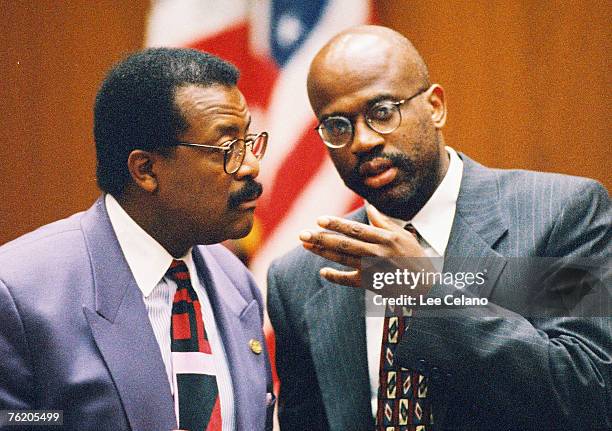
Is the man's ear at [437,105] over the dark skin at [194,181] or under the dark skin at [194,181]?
over

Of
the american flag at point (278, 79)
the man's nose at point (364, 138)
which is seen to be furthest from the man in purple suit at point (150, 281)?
the american flag at point (278, 79)

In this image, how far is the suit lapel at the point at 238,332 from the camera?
2.09 metres

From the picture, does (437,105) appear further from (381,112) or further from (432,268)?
(432,268)

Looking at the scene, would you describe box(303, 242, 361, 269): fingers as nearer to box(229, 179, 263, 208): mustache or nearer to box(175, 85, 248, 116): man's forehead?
box(229, 179, 263, 208): mustache

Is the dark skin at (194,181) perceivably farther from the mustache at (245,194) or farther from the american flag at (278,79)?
the american flag at (278,79)

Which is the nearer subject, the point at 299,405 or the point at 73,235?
the point at 73,235

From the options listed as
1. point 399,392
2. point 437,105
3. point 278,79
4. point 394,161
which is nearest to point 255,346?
point 399,392

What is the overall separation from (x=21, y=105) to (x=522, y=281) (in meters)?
1.96

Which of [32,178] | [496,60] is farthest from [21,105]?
[496,60]

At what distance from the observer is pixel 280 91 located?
3.26 metres

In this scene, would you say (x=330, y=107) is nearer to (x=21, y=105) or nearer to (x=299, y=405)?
(x=299, y=405)

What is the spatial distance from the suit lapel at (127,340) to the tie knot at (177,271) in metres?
0.14

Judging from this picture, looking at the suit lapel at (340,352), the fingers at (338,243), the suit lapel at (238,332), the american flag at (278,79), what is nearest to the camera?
the fingers at (338,243)

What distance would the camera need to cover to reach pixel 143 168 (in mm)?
2197
